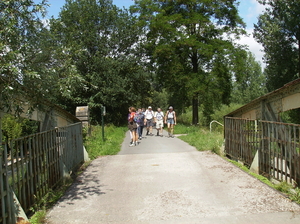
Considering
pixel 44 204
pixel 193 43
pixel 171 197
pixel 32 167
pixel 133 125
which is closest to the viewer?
pixel 32 167

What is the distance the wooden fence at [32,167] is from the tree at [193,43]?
1700cm

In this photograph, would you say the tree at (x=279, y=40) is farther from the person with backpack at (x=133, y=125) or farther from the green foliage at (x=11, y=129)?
the green foliage at (x=11, y=129)

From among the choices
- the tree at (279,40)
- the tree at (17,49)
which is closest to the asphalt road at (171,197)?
the tree at (17,49)

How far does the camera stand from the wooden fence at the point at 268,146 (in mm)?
6090

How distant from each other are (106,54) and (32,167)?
2294 centimetres

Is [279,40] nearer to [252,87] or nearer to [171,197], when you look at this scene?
[171,197]

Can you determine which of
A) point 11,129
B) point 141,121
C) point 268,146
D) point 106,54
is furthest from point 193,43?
point 268,146

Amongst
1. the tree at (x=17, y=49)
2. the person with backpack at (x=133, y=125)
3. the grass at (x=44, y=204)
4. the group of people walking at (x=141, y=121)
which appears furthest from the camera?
the group of people walking at (x=141, y=121)

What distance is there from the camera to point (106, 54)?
89.9 ft

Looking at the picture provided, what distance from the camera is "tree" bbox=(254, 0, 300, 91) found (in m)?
26.6

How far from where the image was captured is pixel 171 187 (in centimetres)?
652

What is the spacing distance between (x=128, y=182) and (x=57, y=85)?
→ 2.94m

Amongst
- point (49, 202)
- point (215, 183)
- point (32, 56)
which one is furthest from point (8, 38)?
point (215, 183)

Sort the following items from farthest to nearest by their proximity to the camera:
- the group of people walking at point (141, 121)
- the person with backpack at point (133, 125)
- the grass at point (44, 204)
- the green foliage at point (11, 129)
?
1. the green foliage at point (11, 129)
2. the group of people walking at point (141, 121)
3. the person with backpack at point (133, 125)
4. the grass at point (44, 204)
